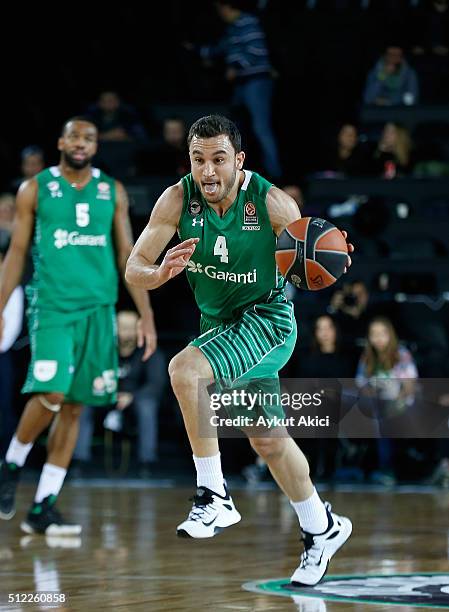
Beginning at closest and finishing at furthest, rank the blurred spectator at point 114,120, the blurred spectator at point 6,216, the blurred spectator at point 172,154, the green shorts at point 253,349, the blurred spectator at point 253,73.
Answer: the green shorts at point 253,349, the blurred spectator at point 6,216, the blurred spectator at point 172,154, the blurred spectator at point 253,73, the blurred spectator at point 114,120

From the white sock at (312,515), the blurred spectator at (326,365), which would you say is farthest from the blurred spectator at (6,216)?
the white sock at (312,515)

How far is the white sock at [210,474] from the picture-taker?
17.5 feet

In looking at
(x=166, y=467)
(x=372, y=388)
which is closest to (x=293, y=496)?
(x=372, y=388)

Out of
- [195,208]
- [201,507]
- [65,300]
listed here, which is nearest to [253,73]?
[65,300]

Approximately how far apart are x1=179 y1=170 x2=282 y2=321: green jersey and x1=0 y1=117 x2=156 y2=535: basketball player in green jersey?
1.76 metres

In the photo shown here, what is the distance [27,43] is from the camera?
49.4 feet

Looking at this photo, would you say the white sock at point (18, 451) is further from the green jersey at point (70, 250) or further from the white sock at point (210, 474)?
the white sock at point (210, 474)

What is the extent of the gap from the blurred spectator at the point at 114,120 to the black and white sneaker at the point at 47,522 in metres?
7.07

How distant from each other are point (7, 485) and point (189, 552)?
53.3 inches

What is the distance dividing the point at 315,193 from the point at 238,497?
157 inches

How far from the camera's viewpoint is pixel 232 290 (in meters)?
5.51

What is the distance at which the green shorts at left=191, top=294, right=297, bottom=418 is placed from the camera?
529 cm

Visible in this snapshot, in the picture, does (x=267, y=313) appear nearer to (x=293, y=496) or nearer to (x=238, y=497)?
(x=293, y=496)

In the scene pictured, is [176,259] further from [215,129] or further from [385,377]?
[385,377]
